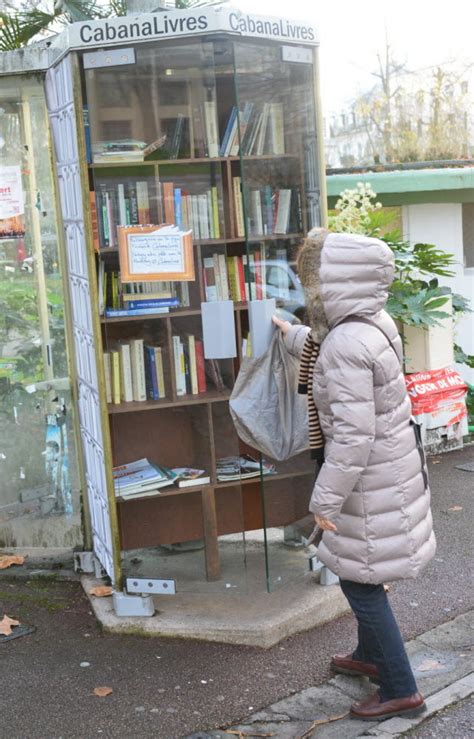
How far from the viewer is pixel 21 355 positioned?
228 inches

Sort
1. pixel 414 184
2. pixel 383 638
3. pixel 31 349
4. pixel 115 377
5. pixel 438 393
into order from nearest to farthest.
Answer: pixel 383 638 < pixel 115 377 < pixel 31 349 < pixel 438 393 < pixel 414 184

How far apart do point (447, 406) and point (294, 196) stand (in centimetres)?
358

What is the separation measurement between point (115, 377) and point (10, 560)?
1.55 metres

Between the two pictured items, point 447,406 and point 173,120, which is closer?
point 173,120

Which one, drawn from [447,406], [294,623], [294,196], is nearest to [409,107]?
[447,406]

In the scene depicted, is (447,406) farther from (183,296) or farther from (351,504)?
(351,504)

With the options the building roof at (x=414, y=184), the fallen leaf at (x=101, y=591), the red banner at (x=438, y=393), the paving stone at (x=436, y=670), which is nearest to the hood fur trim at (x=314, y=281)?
the paving stone at (x=436, y=670)

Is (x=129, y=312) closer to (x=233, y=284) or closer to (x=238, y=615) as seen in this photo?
(x=233, y=284)

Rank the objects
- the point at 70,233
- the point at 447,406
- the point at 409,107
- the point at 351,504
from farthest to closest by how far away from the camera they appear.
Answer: the point at 409,107
the point at 447,406
the point at 70,233
the point at 351,504

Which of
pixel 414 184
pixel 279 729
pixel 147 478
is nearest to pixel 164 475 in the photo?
pixel 147 478

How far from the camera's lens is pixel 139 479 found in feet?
16.9

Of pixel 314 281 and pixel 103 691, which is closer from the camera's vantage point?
pixel 314 281

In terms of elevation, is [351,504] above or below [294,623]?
above

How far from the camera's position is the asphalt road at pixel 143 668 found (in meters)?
4.12
